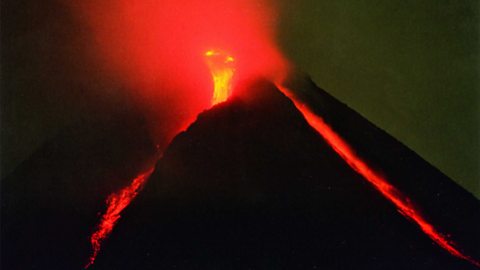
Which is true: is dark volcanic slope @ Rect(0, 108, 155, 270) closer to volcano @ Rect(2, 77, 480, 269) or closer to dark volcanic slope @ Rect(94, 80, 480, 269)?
volcano @ Rect(2, 77, 480, 269)

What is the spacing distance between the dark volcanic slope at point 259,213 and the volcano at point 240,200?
0.02m

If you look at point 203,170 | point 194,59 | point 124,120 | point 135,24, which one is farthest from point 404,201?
point 135,24

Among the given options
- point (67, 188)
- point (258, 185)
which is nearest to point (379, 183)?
point (258, 185)

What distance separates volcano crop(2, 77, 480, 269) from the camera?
839cm

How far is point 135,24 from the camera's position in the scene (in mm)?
19125

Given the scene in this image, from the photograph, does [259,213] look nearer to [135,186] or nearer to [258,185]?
[258,185]

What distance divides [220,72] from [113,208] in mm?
5678

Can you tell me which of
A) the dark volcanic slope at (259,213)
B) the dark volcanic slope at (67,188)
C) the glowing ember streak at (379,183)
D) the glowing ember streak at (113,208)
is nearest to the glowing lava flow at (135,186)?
the glowing ember streak at (113,208)

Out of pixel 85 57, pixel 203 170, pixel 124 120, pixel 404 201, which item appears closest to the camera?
pixel 203 170

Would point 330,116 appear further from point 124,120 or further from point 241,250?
point 241,250

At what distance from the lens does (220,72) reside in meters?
15.0

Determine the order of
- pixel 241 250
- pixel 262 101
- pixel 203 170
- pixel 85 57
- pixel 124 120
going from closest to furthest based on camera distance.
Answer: pixel 241 250 → pixel 203 170 → pixel 262 101 → pixel 124 120 → pixel 85 57

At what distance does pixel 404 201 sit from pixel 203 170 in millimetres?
4537

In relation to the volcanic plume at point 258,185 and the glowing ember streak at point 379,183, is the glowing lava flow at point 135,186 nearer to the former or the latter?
the volcanic plume at point 258,185
